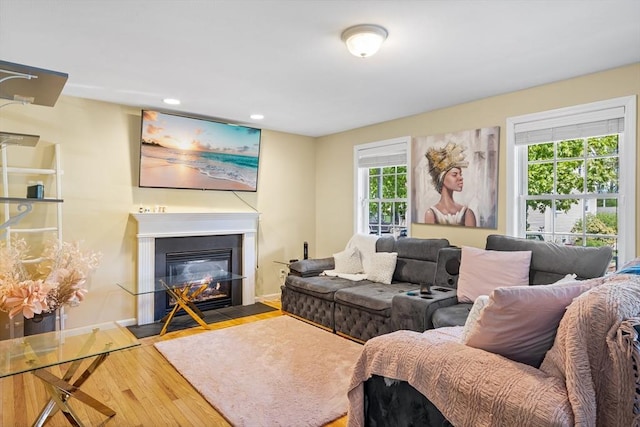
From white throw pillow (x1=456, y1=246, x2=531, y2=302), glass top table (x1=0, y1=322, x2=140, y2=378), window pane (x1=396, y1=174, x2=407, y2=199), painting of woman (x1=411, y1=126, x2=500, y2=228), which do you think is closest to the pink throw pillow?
white throw pillow (x1=456, y1=246, x2=531, y2=302)

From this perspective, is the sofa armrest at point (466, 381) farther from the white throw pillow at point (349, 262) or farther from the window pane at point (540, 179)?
the white throw pillow at point (349, 262)

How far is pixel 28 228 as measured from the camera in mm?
3553

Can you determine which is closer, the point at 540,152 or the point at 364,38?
the point at 364,38

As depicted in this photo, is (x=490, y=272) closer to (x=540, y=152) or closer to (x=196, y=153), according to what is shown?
(x=540, y=152)

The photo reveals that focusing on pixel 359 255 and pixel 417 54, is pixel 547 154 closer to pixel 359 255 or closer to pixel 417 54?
pixel 417 54

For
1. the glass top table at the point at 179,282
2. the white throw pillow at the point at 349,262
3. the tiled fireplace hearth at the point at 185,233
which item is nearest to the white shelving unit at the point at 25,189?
the tiled fireplace hearth at the point at 185,233

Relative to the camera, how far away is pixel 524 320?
4.58ft

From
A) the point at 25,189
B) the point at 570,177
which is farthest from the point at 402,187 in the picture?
the point at 25,189

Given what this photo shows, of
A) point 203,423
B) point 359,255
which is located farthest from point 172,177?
point 203,423

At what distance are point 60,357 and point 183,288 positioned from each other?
6.81 ft

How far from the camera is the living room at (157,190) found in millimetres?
3414

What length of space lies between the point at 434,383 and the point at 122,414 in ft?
6.68

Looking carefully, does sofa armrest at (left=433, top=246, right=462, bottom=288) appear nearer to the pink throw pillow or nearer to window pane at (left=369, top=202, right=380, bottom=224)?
window pane at (left=369, top=202, right=380, bottom=224)

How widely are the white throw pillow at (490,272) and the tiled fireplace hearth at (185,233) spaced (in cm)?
247
